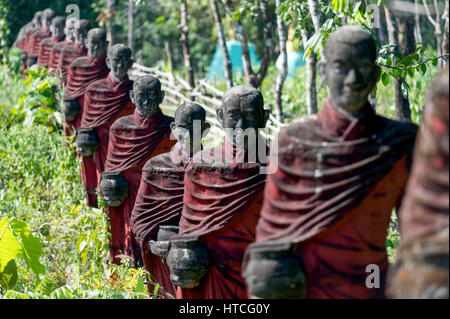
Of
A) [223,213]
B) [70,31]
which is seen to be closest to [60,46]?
[70,31]

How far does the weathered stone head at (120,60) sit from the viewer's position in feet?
30.1

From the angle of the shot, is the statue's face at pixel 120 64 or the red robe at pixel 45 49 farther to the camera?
the red robe at pixel 45 49

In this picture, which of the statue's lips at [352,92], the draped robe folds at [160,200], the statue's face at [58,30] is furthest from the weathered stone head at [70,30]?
the statue's lips at [352,92]

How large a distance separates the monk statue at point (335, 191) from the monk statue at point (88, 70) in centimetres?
745

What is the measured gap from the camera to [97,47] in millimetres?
11305

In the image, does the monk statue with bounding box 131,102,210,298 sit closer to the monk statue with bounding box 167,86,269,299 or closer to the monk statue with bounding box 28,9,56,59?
the monk statue with bounding box 167,86,269,299

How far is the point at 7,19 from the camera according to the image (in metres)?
22.6

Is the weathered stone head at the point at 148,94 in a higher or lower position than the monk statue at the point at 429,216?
higher

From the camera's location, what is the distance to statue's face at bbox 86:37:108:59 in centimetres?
1127

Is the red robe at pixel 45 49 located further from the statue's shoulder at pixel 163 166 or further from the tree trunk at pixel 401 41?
the statue's shoulder at pixel 163 166

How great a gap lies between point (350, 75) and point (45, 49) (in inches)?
534

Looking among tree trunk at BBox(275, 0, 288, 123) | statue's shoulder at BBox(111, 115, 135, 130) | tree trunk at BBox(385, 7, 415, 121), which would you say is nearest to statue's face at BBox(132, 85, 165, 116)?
statue's shoulder at BBox(111, 115, 135, 130)
